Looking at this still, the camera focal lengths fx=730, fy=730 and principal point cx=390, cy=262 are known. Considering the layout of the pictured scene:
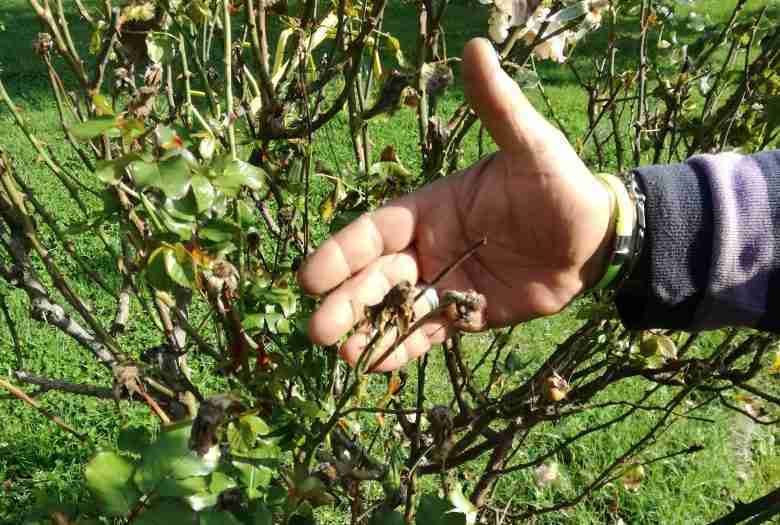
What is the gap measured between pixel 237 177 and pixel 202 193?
0.08 meters

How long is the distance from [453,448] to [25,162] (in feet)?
15.2

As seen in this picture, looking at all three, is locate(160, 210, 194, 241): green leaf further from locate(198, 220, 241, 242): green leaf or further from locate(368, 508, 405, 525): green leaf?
locate(368, 508, 405, 525): green leaf

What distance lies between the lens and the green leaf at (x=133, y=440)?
85 cm

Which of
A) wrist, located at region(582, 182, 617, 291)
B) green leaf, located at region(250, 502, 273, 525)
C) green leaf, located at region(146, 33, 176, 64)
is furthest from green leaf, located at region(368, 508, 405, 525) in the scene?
green leaf, located at region(146, 33, 176, 64)

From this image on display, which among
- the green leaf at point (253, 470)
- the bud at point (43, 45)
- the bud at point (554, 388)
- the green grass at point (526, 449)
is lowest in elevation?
the green grass at point (526, 449)

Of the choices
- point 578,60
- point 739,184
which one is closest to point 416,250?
point 739,184

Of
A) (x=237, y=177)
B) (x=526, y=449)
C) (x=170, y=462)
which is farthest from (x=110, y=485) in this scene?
(x=526, y=449)

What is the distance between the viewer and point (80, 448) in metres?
3.02

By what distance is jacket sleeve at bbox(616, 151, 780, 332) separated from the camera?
1.34 m

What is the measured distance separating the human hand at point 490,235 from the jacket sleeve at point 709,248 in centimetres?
10

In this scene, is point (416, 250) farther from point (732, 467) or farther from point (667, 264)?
point (732, 467)

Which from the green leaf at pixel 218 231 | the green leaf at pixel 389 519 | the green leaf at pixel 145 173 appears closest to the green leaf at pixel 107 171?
the green leaf at pixel 145 173

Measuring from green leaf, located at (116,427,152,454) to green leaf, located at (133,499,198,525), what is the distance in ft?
0.36

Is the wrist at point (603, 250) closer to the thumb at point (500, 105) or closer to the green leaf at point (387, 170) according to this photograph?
the thumb at point (500, 105)
